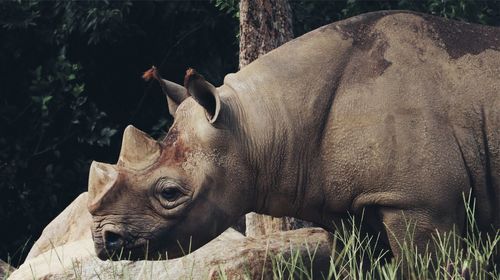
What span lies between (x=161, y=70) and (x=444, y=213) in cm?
503

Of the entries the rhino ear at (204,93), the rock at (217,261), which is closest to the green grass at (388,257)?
the rock at (217,261)

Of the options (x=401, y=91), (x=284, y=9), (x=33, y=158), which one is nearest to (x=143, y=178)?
(x=401, y=91)

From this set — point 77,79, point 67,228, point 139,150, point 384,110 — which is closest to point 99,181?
point 139,150

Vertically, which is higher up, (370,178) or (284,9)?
(284,9)

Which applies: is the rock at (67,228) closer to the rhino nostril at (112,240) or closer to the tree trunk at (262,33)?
the tree trunk at (262,33)

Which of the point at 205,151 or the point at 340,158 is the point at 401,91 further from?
the point at 205,151

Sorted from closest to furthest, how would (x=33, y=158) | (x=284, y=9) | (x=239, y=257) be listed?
(x=239, y=257) < (x=284, y=9) < (x=33, y=158)

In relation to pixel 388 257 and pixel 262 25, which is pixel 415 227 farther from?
pixel 262 25

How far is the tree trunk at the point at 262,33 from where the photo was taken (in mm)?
8625

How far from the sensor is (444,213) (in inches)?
266

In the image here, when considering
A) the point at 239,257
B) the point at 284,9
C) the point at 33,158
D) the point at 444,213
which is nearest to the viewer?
the point at 444,213

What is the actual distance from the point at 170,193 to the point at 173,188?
0.11 ft

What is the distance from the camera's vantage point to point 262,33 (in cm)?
867

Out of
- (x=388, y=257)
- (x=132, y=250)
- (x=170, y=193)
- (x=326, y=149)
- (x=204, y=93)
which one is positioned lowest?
(x=388, y=257)
